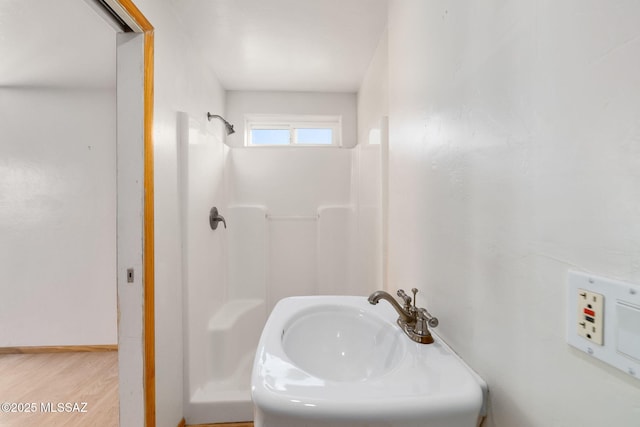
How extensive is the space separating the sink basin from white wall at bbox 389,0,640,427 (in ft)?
0.33

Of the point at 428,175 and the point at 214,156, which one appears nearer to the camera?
the point at 428,175

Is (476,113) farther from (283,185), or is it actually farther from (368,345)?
(283,185)

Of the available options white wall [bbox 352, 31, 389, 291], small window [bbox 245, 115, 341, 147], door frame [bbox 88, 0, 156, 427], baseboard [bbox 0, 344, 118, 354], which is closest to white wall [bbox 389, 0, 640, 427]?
→ white wall [bbox 352, 31, 389, 291]

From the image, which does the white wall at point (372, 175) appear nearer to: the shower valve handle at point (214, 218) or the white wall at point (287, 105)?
the white wall at point (287, 105)

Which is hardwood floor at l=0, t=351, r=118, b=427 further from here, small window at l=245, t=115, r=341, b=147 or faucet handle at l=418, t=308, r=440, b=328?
small window at l=245, t=115, r=341, b=147

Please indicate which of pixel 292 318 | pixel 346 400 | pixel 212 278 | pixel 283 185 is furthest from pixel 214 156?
pixel 346 400

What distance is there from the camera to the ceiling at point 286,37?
1466mm

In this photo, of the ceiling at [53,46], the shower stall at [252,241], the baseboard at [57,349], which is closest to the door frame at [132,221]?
the ceiling at [53,46]

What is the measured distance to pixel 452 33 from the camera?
772 millimetres

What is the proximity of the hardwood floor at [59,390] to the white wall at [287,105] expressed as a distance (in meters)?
2.15

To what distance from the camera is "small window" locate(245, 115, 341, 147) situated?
266 centimetres

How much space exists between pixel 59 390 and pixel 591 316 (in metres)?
2.82

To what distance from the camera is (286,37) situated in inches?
67.8

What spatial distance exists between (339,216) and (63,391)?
2347mm
